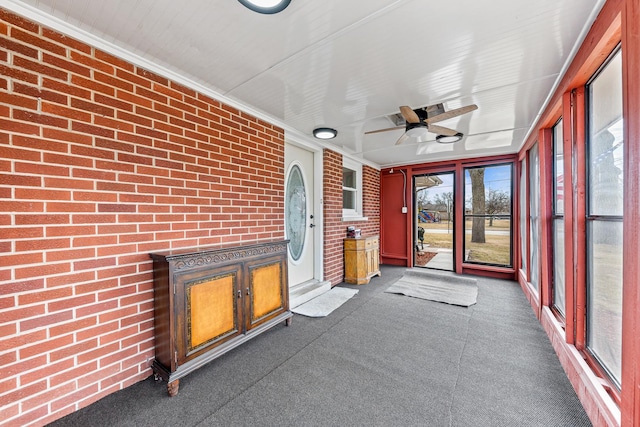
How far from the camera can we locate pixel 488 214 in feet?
17.2

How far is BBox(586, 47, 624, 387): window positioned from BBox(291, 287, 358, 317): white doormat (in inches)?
97.2

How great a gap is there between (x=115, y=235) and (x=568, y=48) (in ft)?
11.9

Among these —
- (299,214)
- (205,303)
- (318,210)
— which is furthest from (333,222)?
(205,303)

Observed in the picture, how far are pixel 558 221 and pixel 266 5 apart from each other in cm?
336

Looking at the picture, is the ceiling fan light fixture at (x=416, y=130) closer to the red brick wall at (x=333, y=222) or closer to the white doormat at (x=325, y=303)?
the red brick wall at (x=333, y=222)

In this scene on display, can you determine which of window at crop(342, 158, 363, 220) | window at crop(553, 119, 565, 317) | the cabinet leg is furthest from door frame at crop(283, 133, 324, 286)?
window at crop(553, 119, 565, 317)

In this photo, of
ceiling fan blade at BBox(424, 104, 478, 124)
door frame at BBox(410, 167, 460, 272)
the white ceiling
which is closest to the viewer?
the white ceiling

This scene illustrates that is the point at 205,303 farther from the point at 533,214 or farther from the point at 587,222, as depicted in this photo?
the point at 533,214

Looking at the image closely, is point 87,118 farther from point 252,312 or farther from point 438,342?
point 438,342

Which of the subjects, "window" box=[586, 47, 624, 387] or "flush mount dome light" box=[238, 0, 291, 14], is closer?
"flush mount dome light" box=[238, 0, 291, 14]

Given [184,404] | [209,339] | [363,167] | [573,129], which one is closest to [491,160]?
[363,167]

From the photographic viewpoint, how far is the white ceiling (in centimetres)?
148

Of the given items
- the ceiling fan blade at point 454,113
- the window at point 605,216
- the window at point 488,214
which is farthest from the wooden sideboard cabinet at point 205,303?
the window at point 488,214

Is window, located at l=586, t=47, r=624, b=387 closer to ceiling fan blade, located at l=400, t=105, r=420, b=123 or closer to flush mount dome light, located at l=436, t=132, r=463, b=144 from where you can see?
ceiling fan blade, located at l=400, t=105, r=420, b=123
